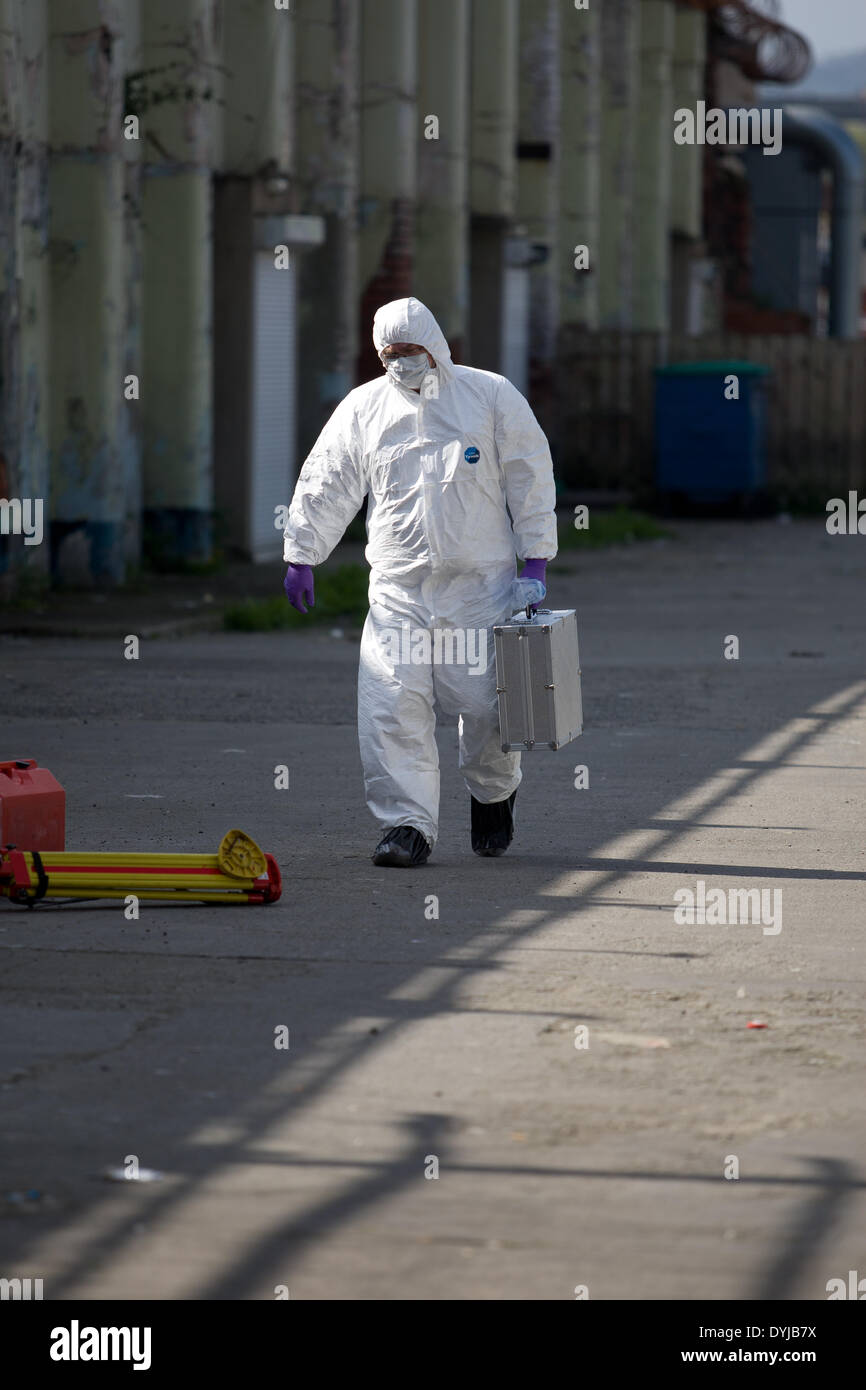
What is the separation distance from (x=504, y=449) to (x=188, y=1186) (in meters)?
3.98

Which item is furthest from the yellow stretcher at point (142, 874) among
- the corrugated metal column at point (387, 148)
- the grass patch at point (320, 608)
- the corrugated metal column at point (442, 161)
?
the corrugated metal column at point (442, 161)

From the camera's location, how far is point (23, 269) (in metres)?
16.3

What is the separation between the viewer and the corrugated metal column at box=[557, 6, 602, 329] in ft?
105

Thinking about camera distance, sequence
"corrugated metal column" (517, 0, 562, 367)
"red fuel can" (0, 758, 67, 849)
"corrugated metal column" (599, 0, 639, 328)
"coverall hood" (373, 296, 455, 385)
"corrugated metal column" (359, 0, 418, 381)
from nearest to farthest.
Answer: "red fuel can" (0, 758, 67, 849)
"coverall hood" (373, 296, 455, 385)
"corrugated metal column" (359, 0, 418, 381)
"corrugated metal column" (517, 0, 562, 367)
"corrugated metal column" (599, 0, 639, 328)

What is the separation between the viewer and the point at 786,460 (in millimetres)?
29969

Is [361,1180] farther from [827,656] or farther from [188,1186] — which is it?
[827,656]

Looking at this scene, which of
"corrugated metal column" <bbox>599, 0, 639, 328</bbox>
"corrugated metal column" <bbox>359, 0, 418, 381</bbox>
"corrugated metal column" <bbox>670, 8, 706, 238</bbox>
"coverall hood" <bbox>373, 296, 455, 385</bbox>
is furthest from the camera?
"corrugated metal column" <bbox>670, 8, 706, 238</bbox>

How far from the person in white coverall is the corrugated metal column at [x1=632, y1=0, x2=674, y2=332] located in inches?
1207

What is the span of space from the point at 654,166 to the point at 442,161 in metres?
13.6

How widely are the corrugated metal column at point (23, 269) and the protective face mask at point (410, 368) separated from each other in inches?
325

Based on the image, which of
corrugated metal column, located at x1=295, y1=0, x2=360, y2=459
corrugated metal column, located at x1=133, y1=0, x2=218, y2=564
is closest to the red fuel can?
corrugated metal column, located at x1=133, y1=0, x2=218, y2=564

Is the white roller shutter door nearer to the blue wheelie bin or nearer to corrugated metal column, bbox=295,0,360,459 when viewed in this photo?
corrugated metal column, bbox=295,0,360,459

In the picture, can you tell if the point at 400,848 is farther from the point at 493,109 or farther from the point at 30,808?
the point at 493,109

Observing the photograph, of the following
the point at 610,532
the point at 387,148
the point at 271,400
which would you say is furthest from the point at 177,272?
the point at 610,532
